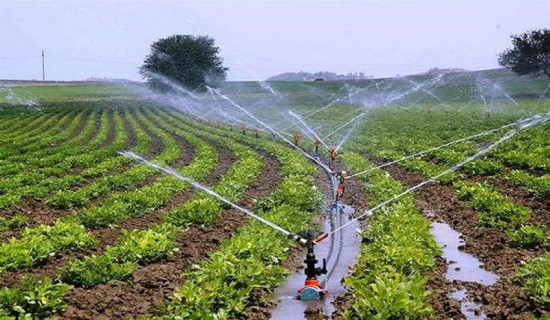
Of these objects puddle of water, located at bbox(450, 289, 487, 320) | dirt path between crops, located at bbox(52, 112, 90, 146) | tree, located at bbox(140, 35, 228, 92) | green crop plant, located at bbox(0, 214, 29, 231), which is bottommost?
dirt path between crops, located at bbox(52, 112, 90, 146)

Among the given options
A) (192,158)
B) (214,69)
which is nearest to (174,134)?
(192,158)

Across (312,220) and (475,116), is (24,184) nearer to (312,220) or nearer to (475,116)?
(312,220)

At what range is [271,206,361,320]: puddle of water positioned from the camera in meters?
8.27

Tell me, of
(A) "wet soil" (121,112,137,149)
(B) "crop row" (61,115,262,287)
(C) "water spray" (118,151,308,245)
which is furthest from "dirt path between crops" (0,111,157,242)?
(A) "wet soil" (121,112,137,149)

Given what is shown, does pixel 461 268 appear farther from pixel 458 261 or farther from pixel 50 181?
pixel 50 181

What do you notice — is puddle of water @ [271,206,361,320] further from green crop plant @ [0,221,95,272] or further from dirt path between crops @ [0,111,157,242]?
dirt path between crops @ [0,111,157,242]

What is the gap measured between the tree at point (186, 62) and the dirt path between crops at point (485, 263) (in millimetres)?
81405

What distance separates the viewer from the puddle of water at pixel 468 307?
7.71m

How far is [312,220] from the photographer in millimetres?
13703

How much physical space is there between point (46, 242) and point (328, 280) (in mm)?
5529

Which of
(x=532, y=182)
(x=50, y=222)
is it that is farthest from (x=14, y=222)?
(x=532, y=182)

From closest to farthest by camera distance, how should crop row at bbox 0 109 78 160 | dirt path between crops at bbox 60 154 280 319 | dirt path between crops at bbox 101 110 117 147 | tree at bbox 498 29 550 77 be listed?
dirt path between crops at bbox 60 154 280 319 → crop row at bbox 0 109 78 160 → dirt path between crops at bbox 101 110 117 147 → tree at bbox 498 29 550 77

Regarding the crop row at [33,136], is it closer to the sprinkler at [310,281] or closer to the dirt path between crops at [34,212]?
the dirt path between crops at [34,212]

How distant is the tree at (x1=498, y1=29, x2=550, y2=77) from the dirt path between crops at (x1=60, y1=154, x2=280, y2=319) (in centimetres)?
7161
